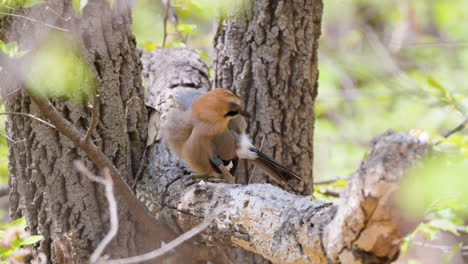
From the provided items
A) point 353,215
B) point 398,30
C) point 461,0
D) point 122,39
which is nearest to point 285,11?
point 122,39

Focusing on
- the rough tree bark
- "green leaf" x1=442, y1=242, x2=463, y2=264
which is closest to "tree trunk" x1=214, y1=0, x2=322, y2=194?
the rough tree bark

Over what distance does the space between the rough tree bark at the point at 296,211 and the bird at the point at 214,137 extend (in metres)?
0.12

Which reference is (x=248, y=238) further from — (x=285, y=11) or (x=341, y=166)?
(x=341, y=166)

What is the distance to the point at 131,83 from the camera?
2975 millimetres

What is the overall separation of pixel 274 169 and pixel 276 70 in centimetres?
71

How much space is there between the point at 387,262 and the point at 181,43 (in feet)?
10.00

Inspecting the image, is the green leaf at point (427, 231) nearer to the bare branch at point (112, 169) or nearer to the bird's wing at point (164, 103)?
the bare branch at point (112, 169)

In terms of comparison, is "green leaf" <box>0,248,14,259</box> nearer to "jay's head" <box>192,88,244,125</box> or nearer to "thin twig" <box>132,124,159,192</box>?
"thin twig" <box>132,124,159,192</box>

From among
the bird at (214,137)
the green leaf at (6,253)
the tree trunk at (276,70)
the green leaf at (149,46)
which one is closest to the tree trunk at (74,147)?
the bird at (214,137)

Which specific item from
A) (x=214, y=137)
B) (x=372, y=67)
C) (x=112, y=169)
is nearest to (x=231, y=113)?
(x=214, y=137)

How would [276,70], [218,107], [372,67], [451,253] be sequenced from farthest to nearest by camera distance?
[372,67] → [276,70] → [218,107] → [451,253]

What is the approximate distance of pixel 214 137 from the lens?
326 cm

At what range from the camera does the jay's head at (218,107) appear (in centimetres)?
302

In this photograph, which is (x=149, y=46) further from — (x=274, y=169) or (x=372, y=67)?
(x=372, y=67)
